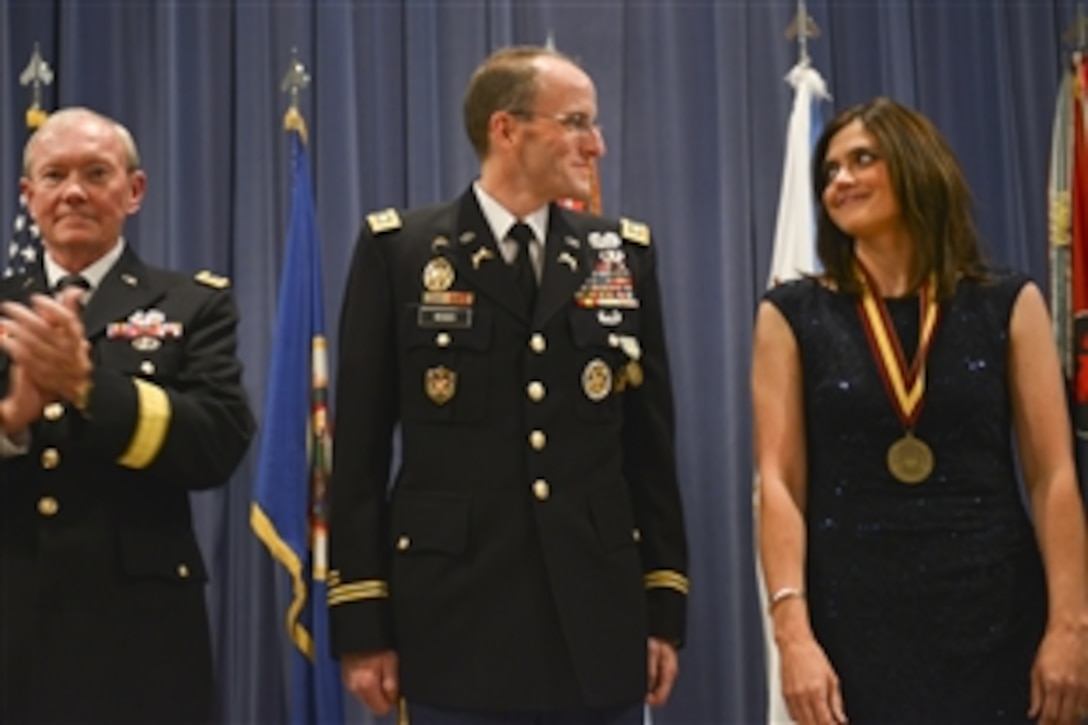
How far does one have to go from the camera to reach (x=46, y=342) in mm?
2127

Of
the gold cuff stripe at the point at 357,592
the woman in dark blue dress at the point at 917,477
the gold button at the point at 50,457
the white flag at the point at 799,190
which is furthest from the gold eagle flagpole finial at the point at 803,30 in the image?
the gold button at the point at 50,457

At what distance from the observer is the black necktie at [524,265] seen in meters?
2.50

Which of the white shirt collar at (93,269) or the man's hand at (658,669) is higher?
the white shirt collar at (93,269)

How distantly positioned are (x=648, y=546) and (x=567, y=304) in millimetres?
426

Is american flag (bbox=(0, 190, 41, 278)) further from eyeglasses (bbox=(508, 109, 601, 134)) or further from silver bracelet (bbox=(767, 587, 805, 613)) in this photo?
silver bracelet (bbox=(767, 587, 805, 613))

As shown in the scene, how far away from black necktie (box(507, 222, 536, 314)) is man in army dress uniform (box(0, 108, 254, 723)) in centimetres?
51

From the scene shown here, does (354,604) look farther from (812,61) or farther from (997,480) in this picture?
(812,61)

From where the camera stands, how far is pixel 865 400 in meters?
2.35

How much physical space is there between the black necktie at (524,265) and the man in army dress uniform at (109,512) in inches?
20.1

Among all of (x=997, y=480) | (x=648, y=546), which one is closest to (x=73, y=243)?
(x=648, y=546)

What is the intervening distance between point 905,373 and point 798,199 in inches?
73.7

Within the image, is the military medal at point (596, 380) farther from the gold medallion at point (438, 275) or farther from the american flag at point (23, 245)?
the american flag at point (23, 245)

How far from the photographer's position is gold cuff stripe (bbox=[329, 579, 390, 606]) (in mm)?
2344

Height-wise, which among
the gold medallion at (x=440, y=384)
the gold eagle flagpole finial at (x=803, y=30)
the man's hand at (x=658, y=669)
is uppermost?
the gold eagle flagpole finial at (x=803, y=30)
